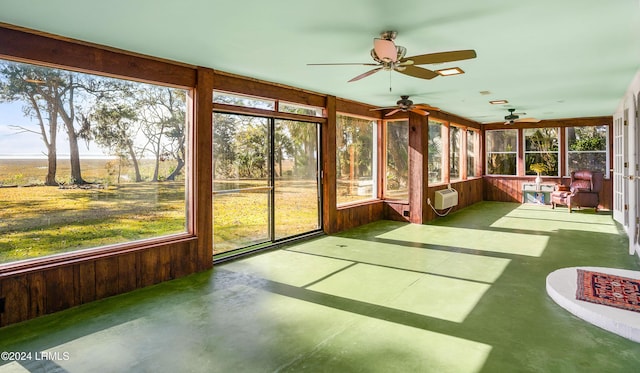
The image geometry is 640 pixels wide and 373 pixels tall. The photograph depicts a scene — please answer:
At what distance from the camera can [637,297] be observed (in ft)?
10.9

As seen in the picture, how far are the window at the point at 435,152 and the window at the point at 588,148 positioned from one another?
4217mm

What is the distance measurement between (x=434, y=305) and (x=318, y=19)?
2.74 m

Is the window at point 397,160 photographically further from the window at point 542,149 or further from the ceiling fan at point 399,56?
the window at point 542,149

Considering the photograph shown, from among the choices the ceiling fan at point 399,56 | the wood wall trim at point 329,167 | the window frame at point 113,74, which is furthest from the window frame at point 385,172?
the window frame at point 113,74

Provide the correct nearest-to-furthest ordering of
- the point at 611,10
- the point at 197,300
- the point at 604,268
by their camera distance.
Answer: the point at 611,10
the point at 197,300
the point at 604,268

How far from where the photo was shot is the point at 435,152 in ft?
29.7

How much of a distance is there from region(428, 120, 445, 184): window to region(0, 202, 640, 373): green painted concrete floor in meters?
3.81

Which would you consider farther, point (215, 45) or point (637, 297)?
point (215, 45)

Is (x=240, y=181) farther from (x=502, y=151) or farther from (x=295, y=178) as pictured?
(x=502, y=151)

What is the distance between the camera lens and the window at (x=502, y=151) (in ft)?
37.7

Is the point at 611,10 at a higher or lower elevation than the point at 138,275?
higher

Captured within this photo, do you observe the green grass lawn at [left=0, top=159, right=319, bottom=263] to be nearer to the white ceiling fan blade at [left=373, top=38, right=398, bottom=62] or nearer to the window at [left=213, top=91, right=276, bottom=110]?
the window at [left=213, top=91, right=276, bottom=110]

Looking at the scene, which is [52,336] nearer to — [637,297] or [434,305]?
[434,305]

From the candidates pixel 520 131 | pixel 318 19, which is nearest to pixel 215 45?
pixel 318 19
